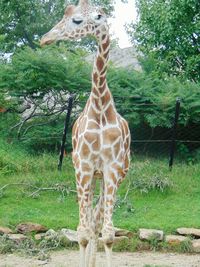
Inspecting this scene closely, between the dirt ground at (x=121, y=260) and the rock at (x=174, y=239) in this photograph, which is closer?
the dirt ground at (x=121, y=260)

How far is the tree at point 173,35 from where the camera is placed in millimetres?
11492

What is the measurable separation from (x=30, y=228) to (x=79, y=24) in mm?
3241

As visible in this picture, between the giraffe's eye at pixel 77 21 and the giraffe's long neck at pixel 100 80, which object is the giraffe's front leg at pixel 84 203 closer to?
the giraffe's long neck at pixel 100 80

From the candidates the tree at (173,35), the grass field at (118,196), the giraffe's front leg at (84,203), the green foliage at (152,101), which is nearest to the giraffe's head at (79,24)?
the giraffe's front leg at (84,203)

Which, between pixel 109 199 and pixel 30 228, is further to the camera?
pixel 30 228

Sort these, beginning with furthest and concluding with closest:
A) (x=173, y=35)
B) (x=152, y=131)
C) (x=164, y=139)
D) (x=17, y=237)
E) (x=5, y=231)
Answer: (x=173, y=35)
(x=164, y=139)
(x=152, y=131)
(x=5, y=231)
(x=17, y=237)

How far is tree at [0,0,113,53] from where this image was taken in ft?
71.0

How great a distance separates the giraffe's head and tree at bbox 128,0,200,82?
6905 mm

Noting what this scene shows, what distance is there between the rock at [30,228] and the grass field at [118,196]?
155mm

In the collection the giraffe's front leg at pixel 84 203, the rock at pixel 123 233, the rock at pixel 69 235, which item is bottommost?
the rock at pixel 69 235

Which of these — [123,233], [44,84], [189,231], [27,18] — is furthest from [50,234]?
[27,18]

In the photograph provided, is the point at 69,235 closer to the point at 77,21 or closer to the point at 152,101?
the point at 77,21

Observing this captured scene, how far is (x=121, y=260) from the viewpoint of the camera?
6473mm

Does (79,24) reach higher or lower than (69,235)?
higher
